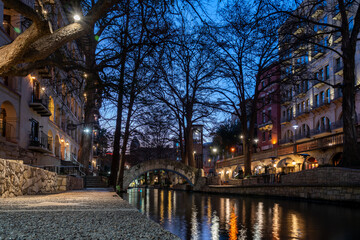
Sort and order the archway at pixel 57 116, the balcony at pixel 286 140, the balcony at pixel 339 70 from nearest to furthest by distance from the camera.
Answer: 1. the balcony at pixel 339 70
2. the archway at pixel 57 116
3. the balcony at pixel 286 140

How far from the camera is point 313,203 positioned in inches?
722

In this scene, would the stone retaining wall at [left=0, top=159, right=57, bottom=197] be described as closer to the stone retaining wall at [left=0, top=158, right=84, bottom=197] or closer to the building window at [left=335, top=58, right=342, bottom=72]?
the stone retaining wall at [left=0, top=158, right=84, bottom=197]

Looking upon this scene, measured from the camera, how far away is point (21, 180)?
10.6 meters

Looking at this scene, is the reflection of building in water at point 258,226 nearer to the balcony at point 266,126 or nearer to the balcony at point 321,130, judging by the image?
the balcony at point 321,130

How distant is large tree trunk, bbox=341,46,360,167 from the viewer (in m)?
18.3

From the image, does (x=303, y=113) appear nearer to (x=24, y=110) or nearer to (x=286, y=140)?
(x=286, y=140)

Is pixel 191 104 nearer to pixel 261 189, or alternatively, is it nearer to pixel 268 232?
pixel 261 189

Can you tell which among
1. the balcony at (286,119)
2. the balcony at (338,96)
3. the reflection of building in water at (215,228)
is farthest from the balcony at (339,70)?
the reflection of building in water at (215,228)

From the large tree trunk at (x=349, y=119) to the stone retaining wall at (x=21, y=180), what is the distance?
561 inches

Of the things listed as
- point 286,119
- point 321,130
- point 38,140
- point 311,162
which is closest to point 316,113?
point 321,130

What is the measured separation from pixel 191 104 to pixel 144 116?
6702 millimetres

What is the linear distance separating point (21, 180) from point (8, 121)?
1514 cm

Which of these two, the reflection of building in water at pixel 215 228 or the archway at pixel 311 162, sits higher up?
the archway at pixel 311 162

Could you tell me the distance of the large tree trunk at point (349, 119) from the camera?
18.3 meters
